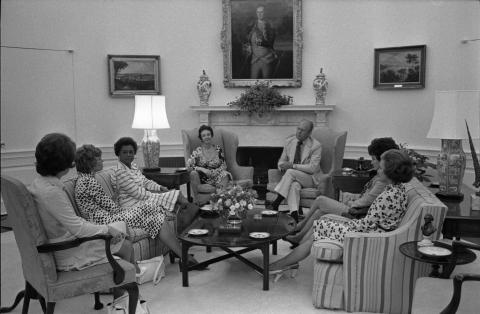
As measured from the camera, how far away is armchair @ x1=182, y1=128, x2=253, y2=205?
6.51m

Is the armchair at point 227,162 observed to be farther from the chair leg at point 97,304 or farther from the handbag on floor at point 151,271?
the chair leg at point 97,304

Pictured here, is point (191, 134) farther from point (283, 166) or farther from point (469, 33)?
point (469, 33)

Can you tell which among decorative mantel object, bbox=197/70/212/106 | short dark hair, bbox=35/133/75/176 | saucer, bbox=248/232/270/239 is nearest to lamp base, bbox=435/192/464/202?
saucer, bbox=248/232/270/239

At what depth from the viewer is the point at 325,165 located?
6.90m

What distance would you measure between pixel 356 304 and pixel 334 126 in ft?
17.0

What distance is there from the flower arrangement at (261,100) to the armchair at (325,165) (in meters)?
1.42

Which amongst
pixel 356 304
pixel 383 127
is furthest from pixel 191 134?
pixel 356 304

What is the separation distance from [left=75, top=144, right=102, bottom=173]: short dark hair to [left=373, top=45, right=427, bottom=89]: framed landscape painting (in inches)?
221

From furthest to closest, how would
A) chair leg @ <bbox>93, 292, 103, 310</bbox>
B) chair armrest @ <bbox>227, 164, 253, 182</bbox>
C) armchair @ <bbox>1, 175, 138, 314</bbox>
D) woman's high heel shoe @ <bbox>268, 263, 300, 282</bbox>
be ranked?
1. chair armrest @ <bbox>227, 164, 253, 182</bbox>
2. woman's high heel shoe @ <bbox>268, 263, 300, 282</bbox>
3. chair leg @ <bbox>93, 292, 103, 310</bbox>
4. armchair @ <bbox>1, 175, 138, 314</bbox>

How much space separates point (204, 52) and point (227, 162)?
262 cm

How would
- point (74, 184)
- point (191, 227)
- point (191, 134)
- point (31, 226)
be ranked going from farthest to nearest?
1. point (191, 134)
2. point (191, 227)
3. point (74, 184)
4. point (31, 226)

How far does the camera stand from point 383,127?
8.27 meters

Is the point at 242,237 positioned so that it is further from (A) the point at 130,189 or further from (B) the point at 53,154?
(B) the point at 53,154

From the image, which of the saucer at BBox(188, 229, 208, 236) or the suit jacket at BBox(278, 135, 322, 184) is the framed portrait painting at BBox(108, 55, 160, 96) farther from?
the saucer at BBox(188, 229, 208, 236)
